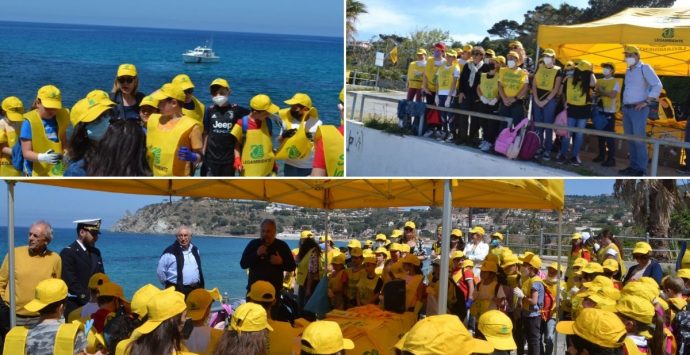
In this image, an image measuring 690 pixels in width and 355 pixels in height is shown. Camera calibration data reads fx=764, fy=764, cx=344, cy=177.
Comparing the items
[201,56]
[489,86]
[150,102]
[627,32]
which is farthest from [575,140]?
[201,56]

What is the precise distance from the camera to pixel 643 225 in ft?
67.4

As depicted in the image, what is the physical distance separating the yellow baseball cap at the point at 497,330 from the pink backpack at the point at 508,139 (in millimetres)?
5128

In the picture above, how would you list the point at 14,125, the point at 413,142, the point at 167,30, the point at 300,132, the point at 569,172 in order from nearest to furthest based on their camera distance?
1. the point at 300,132
2. the point at 14,125
3. the point at 569,172
4. the point at 413,142
5. the point at 167,30

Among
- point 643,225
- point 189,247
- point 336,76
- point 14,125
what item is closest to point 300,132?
point 189,247

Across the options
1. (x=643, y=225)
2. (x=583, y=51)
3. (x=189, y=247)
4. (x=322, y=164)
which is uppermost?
(x=583, y=51)

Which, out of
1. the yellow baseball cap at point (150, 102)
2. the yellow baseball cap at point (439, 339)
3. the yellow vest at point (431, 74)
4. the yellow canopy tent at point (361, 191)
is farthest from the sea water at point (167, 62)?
the yellow baseball cap at point (439, 339)

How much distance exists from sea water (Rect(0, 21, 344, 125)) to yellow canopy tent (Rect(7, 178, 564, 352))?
108 ft

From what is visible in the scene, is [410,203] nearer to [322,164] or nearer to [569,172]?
[569,172]

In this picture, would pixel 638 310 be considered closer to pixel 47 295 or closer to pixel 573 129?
pixel 47 295

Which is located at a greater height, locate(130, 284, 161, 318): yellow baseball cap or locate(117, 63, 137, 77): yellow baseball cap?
locate(117, 63, 137, 77): yellow baseball cap

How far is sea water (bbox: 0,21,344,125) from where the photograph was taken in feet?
182

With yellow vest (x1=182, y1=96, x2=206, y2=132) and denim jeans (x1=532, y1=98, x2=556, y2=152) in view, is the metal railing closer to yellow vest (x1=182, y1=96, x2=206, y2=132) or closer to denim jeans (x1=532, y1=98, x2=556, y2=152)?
denim jeans (x1=532, y1=98, x2=556, y2=152)

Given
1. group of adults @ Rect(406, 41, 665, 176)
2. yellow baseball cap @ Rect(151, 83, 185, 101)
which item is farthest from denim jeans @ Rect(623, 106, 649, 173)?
yellow baseball cap @ Rect(151, 83, 185, 101)

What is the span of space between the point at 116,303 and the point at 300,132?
1.71 m
